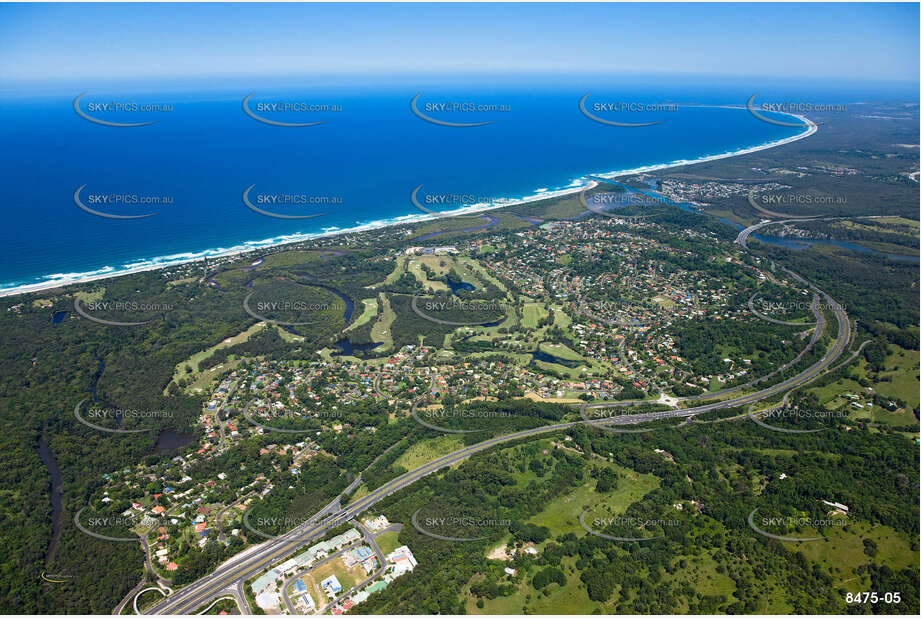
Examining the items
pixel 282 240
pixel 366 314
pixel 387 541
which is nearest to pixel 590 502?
pixel 387 541

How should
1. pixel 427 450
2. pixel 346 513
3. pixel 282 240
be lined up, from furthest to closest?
pixel 282 240 < pixel 427 450 < pixel 346 513

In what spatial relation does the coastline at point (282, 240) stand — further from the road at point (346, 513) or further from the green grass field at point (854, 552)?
the green grass field at point (854, 552)

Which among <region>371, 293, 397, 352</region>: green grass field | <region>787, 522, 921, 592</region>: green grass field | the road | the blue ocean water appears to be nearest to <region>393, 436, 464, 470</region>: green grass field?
the road

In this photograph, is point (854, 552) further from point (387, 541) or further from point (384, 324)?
point (384, 324)

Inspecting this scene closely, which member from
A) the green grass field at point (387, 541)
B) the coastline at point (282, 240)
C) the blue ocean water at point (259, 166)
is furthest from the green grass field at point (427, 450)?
the blue ocean water at point (259, 166)

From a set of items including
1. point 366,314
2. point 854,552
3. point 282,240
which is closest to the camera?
point 854,552

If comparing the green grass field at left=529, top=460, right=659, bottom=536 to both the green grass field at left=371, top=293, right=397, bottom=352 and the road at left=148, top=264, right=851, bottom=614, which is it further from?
the green grass field at left=371, top=293, right=397, bottom=352

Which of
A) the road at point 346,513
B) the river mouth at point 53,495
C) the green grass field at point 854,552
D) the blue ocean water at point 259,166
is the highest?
the blue ocean water at point 259,166
